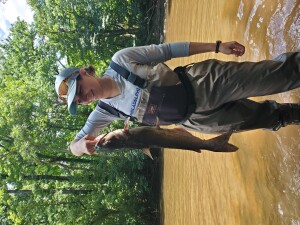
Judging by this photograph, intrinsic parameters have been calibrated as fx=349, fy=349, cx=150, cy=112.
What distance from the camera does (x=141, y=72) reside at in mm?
3312

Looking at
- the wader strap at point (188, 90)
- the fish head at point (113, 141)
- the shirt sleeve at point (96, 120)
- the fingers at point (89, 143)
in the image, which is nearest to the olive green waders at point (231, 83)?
the wader strap at point (188, 90)

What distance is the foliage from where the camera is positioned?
43.3 feet

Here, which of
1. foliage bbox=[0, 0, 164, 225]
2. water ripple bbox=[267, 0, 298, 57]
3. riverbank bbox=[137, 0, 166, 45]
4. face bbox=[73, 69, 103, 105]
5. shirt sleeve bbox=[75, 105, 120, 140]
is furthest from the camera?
riverbank bbox=[137, 0, 166, 45]

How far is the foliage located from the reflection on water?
15.9 feet

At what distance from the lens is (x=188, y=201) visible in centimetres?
848

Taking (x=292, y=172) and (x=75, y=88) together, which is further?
(x=292, y=172)

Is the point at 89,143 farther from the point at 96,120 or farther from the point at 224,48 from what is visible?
the point at 224,48

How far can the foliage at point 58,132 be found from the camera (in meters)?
13.2

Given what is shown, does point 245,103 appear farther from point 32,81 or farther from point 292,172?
point 32,81

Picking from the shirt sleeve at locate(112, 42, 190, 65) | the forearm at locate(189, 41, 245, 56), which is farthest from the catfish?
the forearm at locate(189, 41, 245, 56)

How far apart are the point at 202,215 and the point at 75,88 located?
5013 millimetres

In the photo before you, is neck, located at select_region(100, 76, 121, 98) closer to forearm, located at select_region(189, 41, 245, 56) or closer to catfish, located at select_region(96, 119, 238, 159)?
catfish, located at select_region(96, 119, 238, 159)

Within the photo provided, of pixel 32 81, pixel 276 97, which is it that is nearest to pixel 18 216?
pixel 32 81

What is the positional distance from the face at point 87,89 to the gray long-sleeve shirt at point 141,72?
0.69 feet
